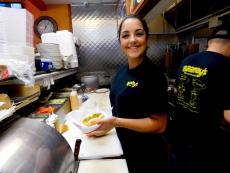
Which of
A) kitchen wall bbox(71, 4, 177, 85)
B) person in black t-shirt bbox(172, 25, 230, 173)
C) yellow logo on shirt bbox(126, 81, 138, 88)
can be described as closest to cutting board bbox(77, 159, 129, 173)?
yellow logo on shirt bbox(126, 81, 138, 88)

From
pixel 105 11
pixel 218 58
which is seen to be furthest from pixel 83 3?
pixel 218 58

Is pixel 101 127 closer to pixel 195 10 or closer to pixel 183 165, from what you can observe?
pixel 183 165

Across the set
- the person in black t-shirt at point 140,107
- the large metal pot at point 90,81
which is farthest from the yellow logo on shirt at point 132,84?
the large metal pot at point 90,81

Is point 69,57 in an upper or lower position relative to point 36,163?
upper

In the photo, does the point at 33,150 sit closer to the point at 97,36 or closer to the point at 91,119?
the point at 91,119

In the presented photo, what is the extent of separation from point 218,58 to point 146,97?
0.81 metres

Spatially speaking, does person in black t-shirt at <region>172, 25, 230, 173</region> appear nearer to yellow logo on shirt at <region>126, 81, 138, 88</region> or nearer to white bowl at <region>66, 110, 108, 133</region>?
yellow logo on shirt at <region>126, 81, 138, 88</region>

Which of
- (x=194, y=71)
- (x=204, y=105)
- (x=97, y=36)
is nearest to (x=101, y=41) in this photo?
(x=97, y=36)

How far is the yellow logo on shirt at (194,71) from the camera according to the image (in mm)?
1682

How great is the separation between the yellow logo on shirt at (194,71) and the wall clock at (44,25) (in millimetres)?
3026

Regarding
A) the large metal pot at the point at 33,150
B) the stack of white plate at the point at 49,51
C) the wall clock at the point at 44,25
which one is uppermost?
the wall clock at the point at 44,25

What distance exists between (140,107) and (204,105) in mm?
731

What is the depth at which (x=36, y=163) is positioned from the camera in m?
0.77

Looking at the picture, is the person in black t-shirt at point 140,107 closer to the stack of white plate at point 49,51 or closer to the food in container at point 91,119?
the food in container at point 91,119
